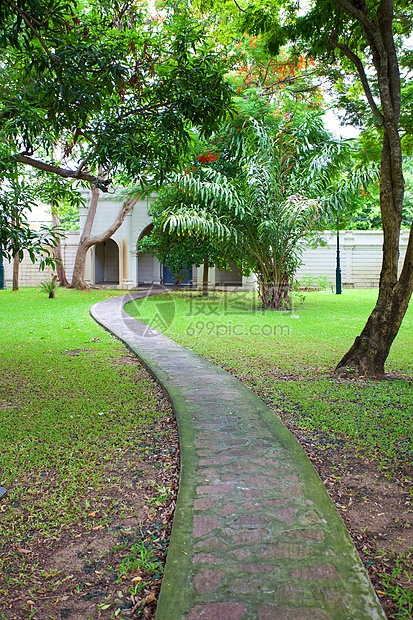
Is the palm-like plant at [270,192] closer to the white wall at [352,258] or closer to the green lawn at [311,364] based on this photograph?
the green lawn at [311,364]

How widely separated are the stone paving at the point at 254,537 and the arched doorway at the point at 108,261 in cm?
1975

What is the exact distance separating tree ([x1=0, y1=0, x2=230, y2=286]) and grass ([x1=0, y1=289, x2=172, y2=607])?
2.09 meters

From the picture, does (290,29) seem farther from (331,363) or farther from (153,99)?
(331,363)

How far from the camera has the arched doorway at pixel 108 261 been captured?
22156 mm

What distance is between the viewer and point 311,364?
5.34 m

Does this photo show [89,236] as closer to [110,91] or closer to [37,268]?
[37,268]

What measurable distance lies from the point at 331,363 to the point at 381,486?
9.43ft

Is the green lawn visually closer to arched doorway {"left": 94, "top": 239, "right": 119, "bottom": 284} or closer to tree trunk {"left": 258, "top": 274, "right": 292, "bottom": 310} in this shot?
tree trunk {"left": 258, "top": 274, "right": 292, "bottom": 310}

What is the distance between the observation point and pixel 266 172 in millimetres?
9883

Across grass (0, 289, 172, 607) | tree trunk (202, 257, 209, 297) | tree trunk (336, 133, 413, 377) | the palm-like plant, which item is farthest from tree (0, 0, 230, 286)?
tree trunk (202, 257, 209, 297)

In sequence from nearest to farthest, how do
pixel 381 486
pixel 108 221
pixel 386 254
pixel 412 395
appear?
pixel 381 486
pixel 412 395
pixel 386 254
pixel 108 221

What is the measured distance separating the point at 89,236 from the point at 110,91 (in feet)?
49.6

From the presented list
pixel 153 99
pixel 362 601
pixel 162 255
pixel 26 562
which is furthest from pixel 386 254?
pixel 162 255

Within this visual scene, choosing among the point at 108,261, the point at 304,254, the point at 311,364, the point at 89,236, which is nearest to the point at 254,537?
the point at 311,364
